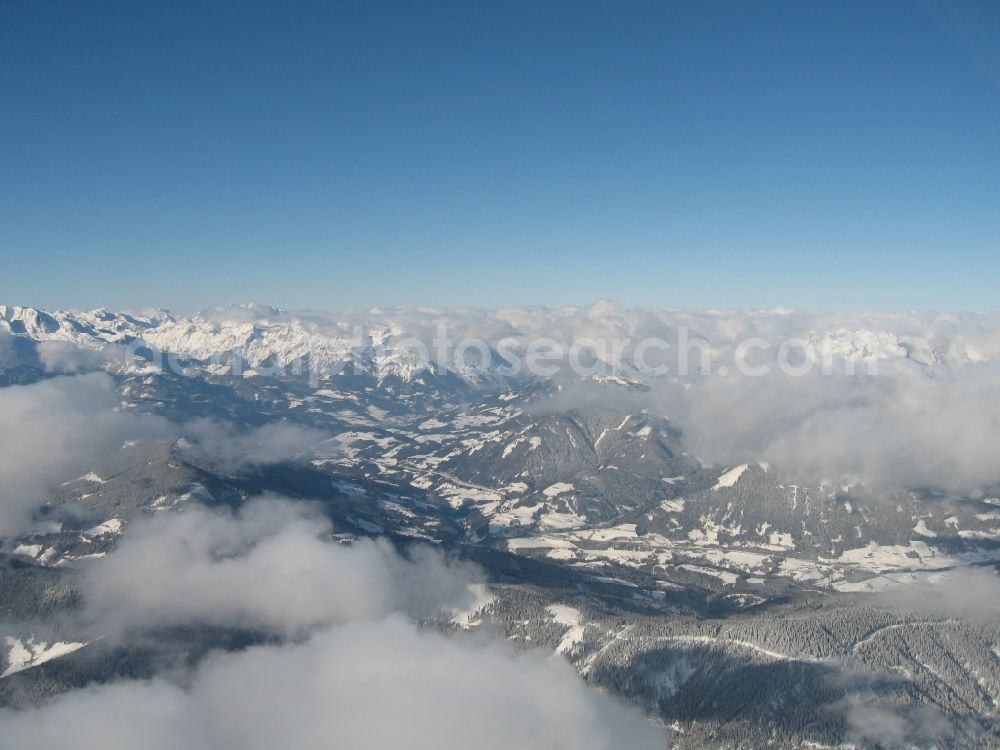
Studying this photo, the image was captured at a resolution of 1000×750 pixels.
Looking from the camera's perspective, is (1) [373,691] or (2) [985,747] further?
(1) [373,691]

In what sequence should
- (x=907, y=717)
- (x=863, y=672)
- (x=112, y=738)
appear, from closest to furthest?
(x=112, y=738) < (x=907, y=717) < (x=863, y=672)

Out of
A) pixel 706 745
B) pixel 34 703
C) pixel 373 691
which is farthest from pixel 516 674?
pixel 34 703

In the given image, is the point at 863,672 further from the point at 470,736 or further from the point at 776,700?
the point at 470,736

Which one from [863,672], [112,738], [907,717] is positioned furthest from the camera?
[863,672]

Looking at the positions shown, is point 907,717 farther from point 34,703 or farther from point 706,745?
point 34,703

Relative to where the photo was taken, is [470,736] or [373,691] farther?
[373,691]

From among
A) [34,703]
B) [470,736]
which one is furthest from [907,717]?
[34,703]

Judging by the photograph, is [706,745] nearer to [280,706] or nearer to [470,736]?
[470,736]

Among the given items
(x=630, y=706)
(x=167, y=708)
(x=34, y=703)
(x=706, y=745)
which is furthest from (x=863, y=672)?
(x=34, y=703)
